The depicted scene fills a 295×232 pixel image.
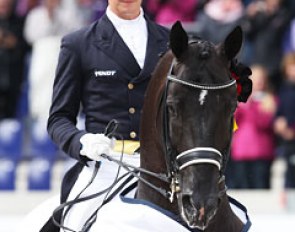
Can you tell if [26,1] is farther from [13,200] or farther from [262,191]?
[262,191]

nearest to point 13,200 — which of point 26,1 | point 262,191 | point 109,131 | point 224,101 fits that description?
point 262,191

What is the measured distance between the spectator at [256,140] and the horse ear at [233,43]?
20.1 ft

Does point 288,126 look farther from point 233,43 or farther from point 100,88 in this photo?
point 233,43

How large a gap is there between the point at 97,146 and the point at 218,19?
7529mm

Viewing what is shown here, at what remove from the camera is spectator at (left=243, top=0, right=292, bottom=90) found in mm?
11656

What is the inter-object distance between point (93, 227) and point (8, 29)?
328 inches

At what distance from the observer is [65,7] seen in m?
12.3

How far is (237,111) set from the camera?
33.0ft

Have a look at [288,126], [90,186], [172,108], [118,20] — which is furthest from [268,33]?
[172,108]

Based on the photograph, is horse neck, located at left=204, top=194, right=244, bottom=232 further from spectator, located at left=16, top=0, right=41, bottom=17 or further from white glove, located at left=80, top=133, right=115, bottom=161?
spectator, located at left=16, top=0, right=41, bottom=17

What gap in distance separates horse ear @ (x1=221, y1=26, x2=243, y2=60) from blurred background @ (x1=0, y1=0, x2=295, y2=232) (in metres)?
5.36

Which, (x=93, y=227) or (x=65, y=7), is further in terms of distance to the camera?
(x=65, y=7)

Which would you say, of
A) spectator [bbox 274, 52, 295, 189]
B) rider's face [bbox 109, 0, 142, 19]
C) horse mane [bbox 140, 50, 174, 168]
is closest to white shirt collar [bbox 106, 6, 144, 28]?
rider's face [bbox 109, 0, 142, 19]

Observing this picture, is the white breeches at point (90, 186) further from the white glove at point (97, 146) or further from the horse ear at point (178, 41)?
the horse ear at point (178, 41)
